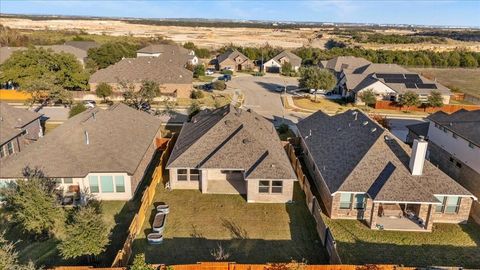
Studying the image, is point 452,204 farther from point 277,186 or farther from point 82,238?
point 82,238

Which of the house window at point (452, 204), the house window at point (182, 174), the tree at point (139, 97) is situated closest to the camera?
the house window at point (452, 204)

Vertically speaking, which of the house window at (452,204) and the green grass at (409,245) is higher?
the house window at (452,204)

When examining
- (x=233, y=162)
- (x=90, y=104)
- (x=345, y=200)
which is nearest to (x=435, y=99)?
(x=345, y=200)

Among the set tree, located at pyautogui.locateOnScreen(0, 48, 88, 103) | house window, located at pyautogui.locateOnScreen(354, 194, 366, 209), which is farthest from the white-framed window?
tree, located at pyautogui.locateOnScreen(0, 48, 88, 103)

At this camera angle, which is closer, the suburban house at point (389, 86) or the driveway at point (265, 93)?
the driveway at point (265, 93)

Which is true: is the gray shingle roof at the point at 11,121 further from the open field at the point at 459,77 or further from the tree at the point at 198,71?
the open field at the point at 459,77

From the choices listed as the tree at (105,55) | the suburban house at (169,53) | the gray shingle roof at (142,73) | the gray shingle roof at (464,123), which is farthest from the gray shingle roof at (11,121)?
the suburban house at (169,53)

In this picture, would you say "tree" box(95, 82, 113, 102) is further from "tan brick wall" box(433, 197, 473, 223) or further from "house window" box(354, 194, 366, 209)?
"tan brick wall" box(433, 197, 473, 223)
